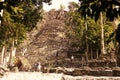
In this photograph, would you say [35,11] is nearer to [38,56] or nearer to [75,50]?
[75,50]

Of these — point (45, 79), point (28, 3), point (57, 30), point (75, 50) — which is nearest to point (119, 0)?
point (45, 79)

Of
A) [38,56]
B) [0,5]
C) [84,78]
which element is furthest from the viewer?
[38,56]

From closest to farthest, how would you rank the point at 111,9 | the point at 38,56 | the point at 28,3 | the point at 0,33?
the point at 111,9, the point at 0,33, the point at 28,3, the point at 38,56

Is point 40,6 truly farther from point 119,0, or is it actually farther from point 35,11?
point 119,0

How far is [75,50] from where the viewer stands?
56844mm

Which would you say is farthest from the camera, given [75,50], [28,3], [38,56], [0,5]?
[38,56]

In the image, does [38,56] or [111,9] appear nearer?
[111,9]

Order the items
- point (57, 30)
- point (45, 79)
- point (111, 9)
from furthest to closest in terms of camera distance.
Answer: point (57, 30)
point (45, 79)
point (111, 9)

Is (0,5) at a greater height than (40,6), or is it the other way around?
(40,6)

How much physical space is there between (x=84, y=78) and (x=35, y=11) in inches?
607

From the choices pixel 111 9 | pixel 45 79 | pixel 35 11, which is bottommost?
pixel 45 79

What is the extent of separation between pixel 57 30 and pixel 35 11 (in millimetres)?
35946

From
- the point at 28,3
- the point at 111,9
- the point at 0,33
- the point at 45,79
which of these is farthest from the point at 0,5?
the point at 28,3

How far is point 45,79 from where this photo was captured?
23.1 m
